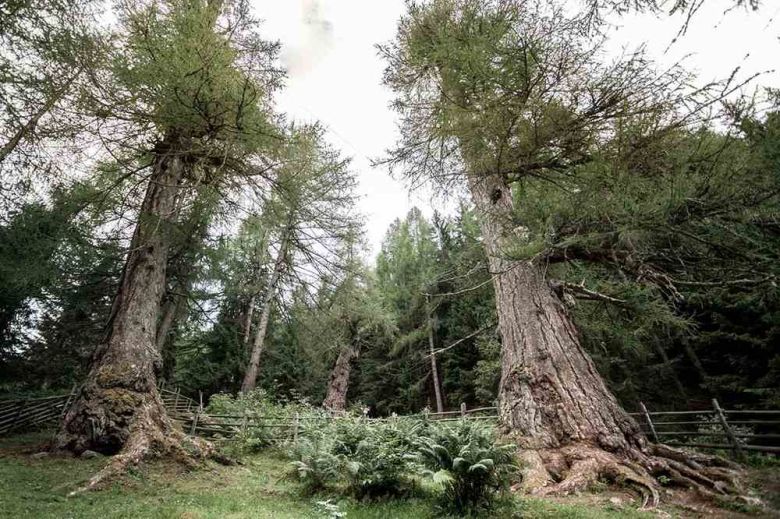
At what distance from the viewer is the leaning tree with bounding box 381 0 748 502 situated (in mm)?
3646

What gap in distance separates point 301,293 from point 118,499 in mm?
6720

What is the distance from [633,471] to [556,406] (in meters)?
0.99

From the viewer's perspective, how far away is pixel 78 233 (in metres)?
6.78

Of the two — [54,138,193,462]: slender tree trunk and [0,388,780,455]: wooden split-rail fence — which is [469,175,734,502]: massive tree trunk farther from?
[54,138,193,462]: slender tree trunk

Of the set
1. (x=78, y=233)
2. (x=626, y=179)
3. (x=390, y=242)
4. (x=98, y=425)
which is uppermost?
(x=390, y=242)

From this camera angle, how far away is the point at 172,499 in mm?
4207

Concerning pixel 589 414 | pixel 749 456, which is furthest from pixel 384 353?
pixel 589 414

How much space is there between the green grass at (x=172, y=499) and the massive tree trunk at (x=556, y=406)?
0.66 metres

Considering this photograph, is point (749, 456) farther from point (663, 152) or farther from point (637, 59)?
point (637, 59)

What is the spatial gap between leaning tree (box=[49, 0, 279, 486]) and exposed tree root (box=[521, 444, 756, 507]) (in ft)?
16.3

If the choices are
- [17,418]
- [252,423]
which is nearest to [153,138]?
[252,423]

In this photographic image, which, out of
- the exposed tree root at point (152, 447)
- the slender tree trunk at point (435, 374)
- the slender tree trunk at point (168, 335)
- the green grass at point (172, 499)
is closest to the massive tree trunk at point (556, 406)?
the green grass at point (172, 499)

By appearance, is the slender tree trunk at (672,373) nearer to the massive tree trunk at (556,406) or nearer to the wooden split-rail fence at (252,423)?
the wooden split-rail fence at (252,423)

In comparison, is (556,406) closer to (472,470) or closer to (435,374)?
(472,470)
